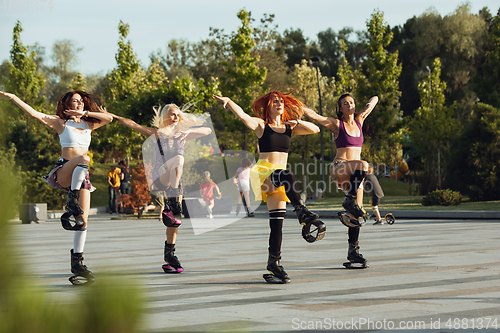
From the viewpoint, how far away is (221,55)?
6138cm

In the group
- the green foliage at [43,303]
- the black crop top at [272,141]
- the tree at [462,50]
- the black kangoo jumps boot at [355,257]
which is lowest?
the black kangoo jumps boot at [355,257]

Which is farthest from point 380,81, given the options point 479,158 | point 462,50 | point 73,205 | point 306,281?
point 73,205

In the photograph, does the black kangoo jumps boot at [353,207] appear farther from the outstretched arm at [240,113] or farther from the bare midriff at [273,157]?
the outstretched arm at [240,113]

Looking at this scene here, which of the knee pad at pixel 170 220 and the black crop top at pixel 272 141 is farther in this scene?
the knee pad at pixel 170 220

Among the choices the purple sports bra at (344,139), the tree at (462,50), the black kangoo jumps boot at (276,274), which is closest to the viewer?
the black kangoo jumps boot at (276,274)

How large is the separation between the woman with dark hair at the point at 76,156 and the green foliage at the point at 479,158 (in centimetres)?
1728

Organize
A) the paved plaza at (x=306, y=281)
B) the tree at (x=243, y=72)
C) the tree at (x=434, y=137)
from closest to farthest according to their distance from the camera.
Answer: the paved plaza at (x=306, y=281)
the tree at (x=434, y=137)
the tree at (x=243, y=72)

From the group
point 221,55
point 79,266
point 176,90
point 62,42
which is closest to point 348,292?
point 79,266

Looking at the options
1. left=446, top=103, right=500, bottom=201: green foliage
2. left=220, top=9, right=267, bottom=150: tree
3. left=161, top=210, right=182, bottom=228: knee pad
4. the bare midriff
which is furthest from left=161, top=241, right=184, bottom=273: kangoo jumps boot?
left=220, top=9, right=267, bottom=150: tree

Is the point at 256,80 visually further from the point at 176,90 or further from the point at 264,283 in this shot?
the point at 264,283

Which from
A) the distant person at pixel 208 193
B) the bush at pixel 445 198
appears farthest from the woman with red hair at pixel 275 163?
the bush at pixel 445 198

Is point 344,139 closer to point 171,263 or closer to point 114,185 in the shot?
point 171,263

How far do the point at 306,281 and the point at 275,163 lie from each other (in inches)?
54.6

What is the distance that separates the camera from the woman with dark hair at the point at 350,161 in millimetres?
7160
